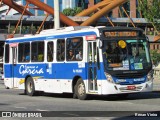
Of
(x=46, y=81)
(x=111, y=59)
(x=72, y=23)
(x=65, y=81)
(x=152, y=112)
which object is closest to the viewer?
(x=152, y=112)

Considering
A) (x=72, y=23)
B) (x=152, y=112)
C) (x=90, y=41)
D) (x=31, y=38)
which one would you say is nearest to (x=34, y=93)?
(x=31, y=38)

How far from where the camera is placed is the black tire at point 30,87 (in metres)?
24.0

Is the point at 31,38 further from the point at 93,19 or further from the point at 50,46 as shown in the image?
the point at 93,19

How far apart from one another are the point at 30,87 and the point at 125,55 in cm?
689

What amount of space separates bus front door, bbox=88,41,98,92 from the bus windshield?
580mm

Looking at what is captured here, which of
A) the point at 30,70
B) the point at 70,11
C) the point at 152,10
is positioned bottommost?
the point at 30,70

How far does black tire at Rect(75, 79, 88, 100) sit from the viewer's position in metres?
20.0

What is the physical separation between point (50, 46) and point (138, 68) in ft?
16.4

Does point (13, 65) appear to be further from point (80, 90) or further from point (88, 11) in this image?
point (88, 11)

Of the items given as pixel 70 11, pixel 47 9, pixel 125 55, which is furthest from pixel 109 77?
pixel 70 11

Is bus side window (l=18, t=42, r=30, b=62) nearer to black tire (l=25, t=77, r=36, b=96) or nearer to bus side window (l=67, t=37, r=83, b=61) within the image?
black tire (l=25, t=77, r=36, b=96)

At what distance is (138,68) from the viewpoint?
19.4 metres

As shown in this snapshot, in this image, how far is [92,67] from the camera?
19609mm

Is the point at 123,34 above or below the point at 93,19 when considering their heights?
below
